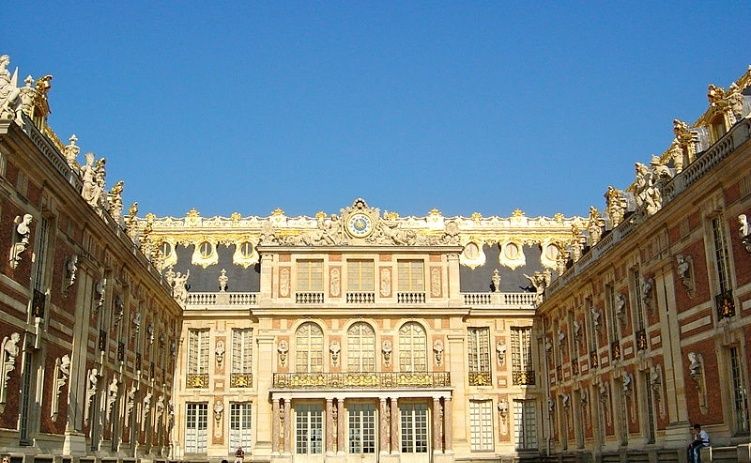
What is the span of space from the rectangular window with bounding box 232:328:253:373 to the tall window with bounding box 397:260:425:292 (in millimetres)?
7949

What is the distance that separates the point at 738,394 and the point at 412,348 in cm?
2192

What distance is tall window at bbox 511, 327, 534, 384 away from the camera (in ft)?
140

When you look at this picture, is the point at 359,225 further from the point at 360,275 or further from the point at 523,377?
the point at 523,377

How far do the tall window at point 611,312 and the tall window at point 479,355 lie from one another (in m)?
12.0

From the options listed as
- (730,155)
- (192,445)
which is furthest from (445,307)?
(730,155)

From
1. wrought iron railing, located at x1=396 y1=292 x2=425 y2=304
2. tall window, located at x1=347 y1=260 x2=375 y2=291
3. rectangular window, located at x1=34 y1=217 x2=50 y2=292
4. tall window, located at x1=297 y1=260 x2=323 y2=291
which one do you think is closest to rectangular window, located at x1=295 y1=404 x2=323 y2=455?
tall window, located at x1=297 y1=260 x2=323 y2=291

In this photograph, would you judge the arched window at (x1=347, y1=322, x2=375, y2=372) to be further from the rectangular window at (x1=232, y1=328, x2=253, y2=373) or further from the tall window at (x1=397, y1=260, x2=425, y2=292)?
the rectangular window at (x1=232, y1=328, x2=253, y2=373)

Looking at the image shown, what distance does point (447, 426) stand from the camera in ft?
134

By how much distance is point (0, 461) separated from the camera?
17484 mm

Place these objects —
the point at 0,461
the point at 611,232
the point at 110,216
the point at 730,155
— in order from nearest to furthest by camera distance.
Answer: the point at 0,461, the point at 730,155, the point at 110,216, the point at 611,232

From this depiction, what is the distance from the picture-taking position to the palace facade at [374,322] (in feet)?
71.7

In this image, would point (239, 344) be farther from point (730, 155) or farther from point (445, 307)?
point (730, 155)

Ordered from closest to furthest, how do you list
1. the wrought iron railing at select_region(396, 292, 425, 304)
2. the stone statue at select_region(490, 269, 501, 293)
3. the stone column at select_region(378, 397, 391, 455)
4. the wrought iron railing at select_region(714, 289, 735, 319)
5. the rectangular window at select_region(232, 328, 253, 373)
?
1. the wrought iron railing at select_region(714, 289, 735, 319)
2. the stone column at select_region(378, 397, 391, 455)
3. the rectangular window at select_region(232, 328, 253, 373)
4. the wrought iron railing at select_region(396, 292, 425, 304)
5. the stone statue at select_region(490, 269, 501, 293)

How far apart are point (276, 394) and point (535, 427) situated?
1272 centimetres
